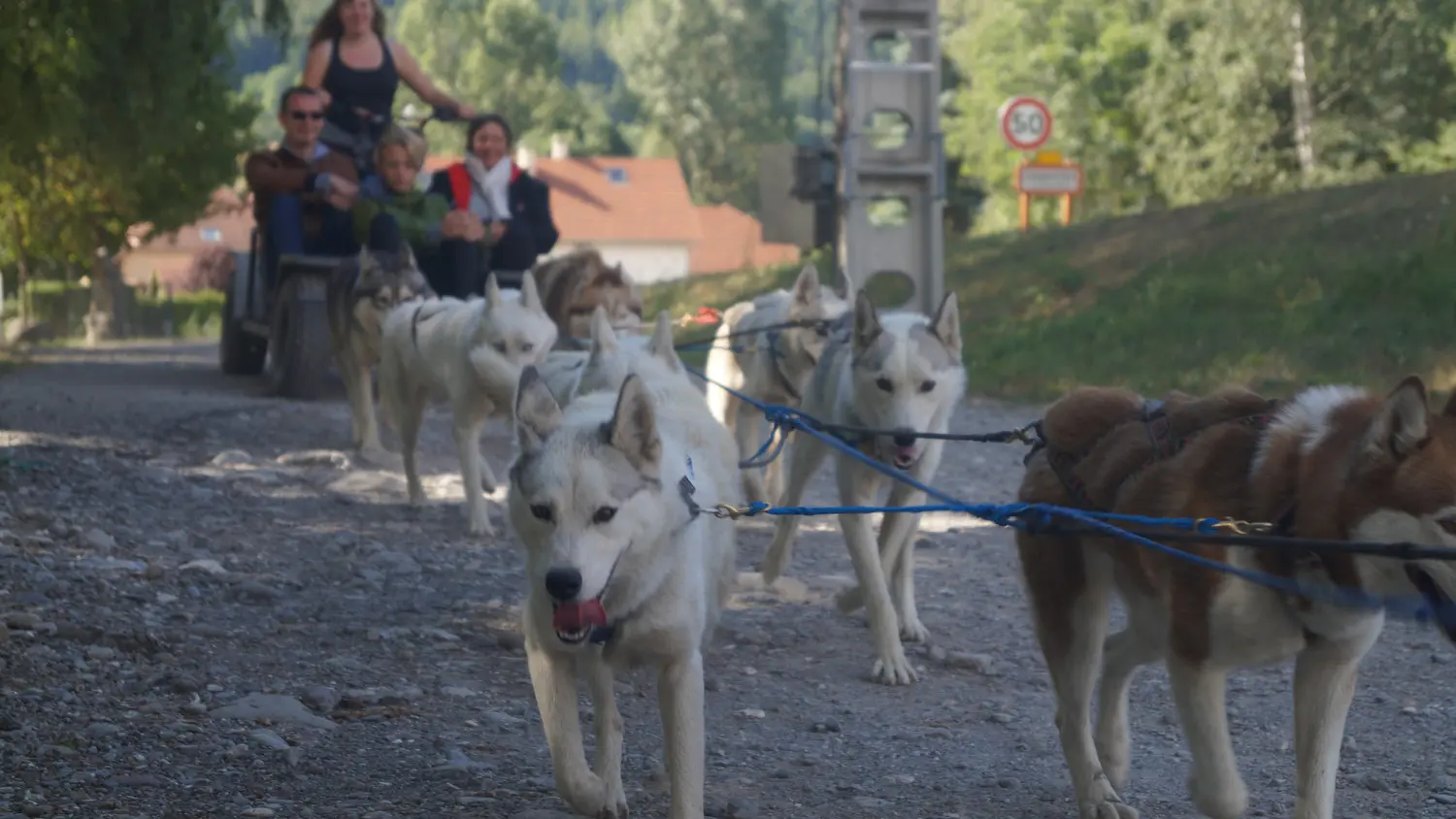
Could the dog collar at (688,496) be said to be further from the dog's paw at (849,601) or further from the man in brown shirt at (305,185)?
the man in brown shirt at (305,185)

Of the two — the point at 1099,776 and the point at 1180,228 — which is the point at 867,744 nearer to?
the point at 1099,776

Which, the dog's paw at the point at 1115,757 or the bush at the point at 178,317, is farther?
the bush at the point at 178,317

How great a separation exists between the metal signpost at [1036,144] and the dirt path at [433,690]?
15.2 m

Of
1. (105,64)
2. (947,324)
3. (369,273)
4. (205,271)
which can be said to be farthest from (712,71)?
(947,324)

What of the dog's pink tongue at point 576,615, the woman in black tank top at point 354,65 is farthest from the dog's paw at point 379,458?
the dog's pink tongue at point 576,615

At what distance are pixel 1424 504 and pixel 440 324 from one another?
710cm

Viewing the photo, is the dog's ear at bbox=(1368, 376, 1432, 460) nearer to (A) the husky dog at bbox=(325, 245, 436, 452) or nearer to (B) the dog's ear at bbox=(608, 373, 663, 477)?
(B) the dog's ear at bbox=(608, 373, 663, 477)

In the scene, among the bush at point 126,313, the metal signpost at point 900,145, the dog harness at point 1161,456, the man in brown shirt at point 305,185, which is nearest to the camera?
the dog harness at point 1161,456

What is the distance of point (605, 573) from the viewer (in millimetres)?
4227

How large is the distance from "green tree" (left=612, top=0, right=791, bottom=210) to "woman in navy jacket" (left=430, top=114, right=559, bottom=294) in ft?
218

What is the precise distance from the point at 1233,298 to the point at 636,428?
16391 mm

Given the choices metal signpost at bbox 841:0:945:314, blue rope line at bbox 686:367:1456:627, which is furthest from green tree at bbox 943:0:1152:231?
blue rope line at bbox 686:367:1456:627

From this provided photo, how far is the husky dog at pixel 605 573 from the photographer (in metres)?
4.25

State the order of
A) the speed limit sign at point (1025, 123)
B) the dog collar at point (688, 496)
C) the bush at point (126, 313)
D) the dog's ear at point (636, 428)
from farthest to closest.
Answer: the bush at point (126, 313), the speed limit sign at point (1025, 123), the dog collar at point (688, 496), the dog's ear at point (636, 428)
